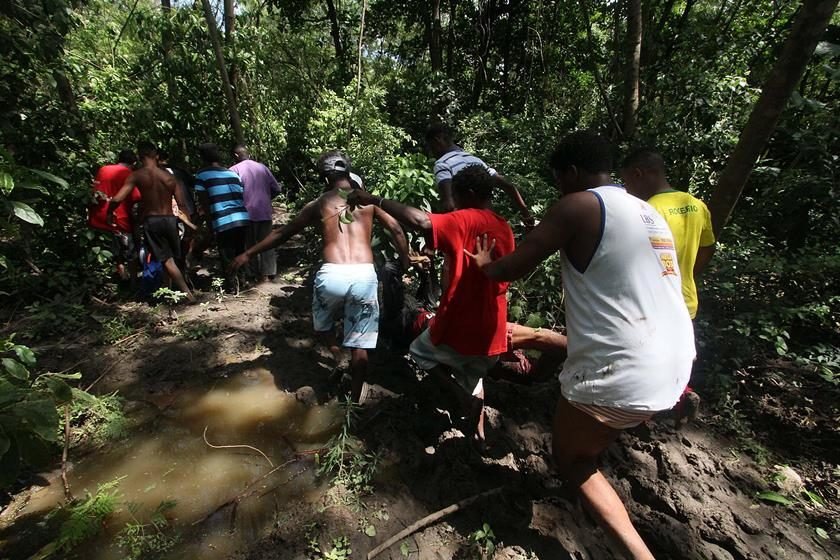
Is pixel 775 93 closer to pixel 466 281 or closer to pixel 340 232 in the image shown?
pixel 466 281

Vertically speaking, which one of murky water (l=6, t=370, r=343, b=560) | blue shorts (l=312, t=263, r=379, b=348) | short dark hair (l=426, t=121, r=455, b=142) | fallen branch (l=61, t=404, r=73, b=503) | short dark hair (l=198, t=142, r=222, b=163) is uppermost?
short dark hair (l=426, t=121, r=455, b=142)

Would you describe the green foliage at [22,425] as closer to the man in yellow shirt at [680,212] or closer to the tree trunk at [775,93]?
the man in yellow shirt at [680,212]

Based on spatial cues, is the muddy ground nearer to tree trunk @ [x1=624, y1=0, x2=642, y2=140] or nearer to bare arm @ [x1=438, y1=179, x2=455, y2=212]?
bare arm @ [x1=438, y1=179, x2=455, y2=212]

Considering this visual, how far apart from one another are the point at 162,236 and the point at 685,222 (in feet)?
16.6

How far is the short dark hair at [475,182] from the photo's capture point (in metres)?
2.50

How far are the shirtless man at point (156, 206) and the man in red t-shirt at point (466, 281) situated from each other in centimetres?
346

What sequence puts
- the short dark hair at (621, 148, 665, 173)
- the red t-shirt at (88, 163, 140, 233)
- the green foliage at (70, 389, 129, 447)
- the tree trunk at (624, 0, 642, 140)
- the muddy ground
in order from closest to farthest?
the muddy ground < the short dark hair at (621, 148, 665, 173) < the green foliage at (70, 389, 129, 447) < the red t-shirt at (88, 163, 140, 233) < the tree trunk at (624, 0, 642, 140)

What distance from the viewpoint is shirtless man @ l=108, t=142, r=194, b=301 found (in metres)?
4.69

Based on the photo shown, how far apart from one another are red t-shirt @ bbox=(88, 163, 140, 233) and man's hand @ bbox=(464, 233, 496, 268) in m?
4.42

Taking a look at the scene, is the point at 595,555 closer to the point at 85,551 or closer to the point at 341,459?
the point at 341,459

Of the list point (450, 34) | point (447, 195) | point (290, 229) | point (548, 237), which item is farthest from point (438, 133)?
point (450, 34)

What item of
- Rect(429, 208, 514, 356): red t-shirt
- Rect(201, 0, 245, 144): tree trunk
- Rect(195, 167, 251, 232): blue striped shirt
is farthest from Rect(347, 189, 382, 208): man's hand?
Rect(201, 0, 245, 144): tree trunk

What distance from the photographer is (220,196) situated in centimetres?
515

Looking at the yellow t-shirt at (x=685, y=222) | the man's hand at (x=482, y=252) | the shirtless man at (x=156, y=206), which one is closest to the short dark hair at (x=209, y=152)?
the shirtless man at (x=156, y=206)
